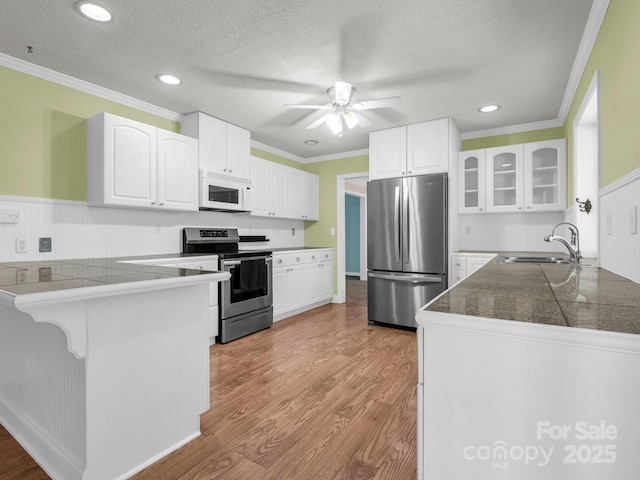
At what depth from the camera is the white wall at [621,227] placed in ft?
4.63

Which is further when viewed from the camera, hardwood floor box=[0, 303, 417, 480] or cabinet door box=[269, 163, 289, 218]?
cabinet door box=[269, 163, 289, 218]

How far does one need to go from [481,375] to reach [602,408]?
0.22 m

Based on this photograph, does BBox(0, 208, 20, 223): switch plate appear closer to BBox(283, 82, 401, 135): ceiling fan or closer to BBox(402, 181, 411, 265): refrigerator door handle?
BBox(283, 82, 401, 135): ceiling fan

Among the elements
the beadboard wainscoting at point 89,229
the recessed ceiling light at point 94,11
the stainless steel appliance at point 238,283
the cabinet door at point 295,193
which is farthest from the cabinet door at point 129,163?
the cabinet door at point 295,193

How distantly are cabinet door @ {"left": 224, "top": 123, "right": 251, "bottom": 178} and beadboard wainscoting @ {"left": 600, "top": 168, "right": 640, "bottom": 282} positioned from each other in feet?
10.9

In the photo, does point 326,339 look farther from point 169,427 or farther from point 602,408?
point 602,408

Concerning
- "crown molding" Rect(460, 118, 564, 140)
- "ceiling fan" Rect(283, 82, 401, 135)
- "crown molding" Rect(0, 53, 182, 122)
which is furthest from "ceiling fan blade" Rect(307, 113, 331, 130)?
"crown molding" Rect(460, 118, 564, 140)

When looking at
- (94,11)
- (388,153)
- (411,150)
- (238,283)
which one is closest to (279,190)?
(388,153)

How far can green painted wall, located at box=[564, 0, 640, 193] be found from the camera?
4.87ft

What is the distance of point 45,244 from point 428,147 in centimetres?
373

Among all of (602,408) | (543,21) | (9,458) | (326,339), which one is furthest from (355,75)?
(9,458)

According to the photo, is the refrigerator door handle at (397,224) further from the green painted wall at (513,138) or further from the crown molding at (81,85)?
the crown molding at (81,85)

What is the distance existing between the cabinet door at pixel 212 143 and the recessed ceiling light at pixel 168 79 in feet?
2.13

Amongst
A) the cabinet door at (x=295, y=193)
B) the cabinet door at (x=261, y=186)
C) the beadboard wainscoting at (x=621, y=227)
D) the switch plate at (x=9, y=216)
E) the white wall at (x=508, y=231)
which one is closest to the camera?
the beadboard wainscoting at (x=621, y=227)
